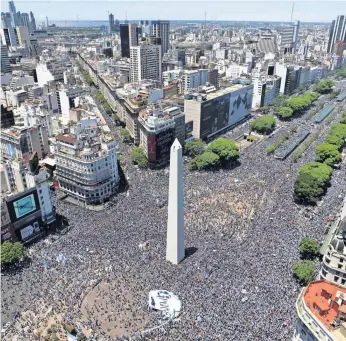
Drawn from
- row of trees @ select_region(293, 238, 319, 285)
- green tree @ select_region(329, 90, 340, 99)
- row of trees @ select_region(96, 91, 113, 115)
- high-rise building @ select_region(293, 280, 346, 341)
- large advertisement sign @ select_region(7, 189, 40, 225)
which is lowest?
green tree @ select_region(329, 90, 340, 99)

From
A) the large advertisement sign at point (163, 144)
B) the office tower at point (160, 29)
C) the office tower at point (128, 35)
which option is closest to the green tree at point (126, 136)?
the large advertisement sign at point (163, 144)

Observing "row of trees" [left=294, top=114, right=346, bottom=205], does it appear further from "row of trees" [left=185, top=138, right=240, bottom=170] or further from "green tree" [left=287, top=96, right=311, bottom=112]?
"green tree" [left=287, top=96, right=311, bottom=112]

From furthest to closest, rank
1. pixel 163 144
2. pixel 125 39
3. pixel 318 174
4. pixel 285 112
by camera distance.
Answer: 1. pixel 125 39
2. pixel 285 112
3. pixel 163 144
4. pixel 318 174

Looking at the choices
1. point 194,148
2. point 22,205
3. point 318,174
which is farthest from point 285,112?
point 22,205

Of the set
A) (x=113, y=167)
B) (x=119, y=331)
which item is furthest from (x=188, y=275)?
(x=113, y=167)

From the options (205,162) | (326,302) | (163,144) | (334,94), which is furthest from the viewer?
(334,94)

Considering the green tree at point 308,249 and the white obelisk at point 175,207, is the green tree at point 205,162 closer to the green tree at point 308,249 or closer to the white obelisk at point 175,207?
the white obelisk at point 175,207

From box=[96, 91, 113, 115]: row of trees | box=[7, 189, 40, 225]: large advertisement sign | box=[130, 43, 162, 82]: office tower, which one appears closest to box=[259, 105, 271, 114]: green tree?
box=[96, 91, 113, 115]: row of trees

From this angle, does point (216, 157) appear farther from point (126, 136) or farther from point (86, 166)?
point (86, 166)

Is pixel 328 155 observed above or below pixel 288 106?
above
